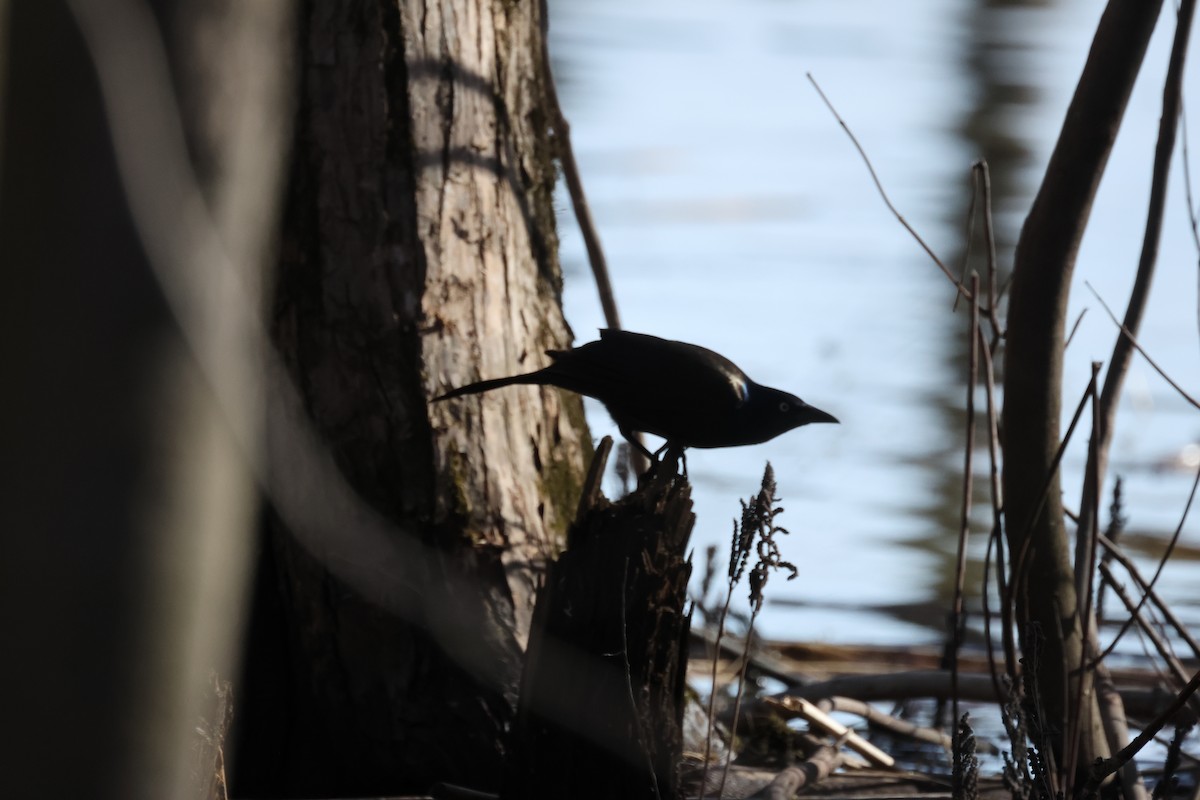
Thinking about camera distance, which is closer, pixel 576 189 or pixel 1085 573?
pixel 1085 573

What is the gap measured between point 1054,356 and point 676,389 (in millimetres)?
792

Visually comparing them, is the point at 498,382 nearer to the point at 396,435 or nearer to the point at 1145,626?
the point at 396,435

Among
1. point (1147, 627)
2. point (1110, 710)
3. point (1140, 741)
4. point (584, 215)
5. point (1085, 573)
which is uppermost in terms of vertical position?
point (584, 215)

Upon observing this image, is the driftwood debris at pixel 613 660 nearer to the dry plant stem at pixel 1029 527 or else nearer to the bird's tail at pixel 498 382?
the bird's tail at pixel 498 382

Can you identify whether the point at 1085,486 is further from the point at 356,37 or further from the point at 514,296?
the point at 356,37

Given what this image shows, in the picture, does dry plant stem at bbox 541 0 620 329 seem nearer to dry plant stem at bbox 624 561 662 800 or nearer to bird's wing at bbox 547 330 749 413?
bird's wing at bbox 547 330 749 413

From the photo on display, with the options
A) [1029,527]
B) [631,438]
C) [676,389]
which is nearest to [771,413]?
[676,389]

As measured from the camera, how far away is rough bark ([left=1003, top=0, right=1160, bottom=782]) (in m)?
2.70

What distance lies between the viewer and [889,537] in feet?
20.8

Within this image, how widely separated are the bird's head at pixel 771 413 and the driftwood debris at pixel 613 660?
0.73 feet

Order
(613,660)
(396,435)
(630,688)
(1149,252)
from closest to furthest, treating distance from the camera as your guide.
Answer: (630,688)
(613,660)
(1149,252)
(396,435)

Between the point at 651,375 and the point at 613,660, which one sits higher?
the point at 651,375

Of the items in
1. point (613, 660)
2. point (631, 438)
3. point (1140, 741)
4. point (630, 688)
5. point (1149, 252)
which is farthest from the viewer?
point (631, 438)

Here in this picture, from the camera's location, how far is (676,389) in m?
3.00
